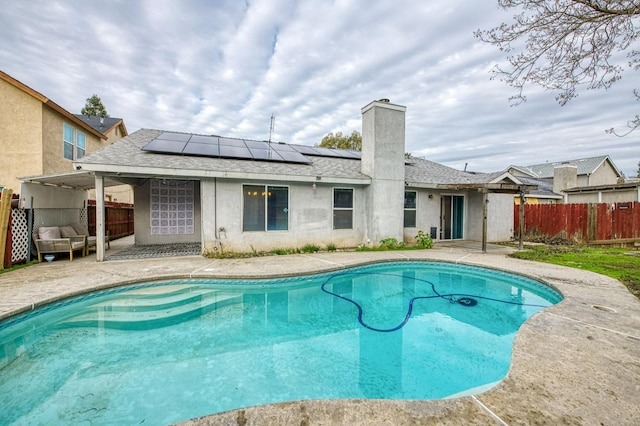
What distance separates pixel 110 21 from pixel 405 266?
41.4ft

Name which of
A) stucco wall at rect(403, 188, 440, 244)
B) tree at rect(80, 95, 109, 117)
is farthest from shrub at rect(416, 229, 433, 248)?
tree at rect(80, 95, 109, 117)

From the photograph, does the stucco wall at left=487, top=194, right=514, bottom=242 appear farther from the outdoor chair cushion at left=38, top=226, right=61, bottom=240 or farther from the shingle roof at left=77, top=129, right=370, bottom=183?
the outdoor chair cushion at left=38, top=226, right=61, bottom=240

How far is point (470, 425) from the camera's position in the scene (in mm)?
1931

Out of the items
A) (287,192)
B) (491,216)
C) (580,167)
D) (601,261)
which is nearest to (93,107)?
(287,192)

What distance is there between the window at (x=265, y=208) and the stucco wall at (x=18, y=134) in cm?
996

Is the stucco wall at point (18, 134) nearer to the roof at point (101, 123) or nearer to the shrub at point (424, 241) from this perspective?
the roof at point (101, 123)

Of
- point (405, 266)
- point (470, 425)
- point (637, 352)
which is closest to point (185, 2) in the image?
point (405, 266)

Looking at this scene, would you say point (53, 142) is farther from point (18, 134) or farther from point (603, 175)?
point (603, 175)

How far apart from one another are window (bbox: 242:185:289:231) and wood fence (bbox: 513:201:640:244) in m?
13.4

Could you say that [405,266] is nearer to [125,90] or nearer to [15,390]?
[15,390]

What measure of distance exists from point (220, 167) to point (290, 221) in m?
3.01

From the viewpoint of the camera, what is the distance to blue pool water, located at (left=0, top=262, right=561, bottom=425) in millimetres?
2930

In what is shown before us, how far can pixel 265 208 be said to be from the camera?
9.58 metres

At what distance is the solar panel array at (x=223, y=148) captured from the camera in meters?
9.51
